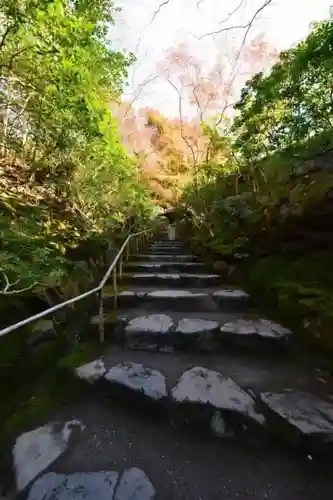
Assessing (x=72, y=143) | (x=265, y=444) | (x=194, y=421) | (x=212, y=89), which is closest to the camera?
(x=265, y=444)

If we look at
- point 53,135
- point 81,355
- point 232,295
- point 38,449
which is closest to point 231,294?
point 232,295

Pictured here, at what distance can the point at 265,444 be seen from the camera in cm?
155

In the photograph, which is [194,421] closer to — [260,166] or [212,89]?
[260,166]

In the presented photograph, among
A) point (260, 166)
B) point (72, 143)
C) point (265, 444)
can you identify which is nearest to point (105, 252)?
point (72, 143)

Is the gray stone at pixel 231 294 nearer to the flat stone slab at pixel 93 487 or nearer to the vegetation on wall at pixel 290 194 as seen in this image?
the vegetation on wall at pixel 290 194

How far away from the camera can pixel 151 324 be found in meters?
2.64

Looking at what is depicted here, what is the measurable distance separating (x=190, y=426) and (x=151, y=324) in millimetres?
1054

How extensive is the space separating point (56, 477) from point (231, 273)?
3.19m

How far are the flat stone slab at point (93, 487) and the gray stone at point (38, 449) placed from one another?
8 centimetres

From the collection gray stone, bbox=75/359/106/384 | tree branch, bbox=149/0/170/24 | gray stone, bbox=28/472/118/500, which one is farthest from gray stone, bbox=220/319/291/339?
tree branch, bbox=149/0/170/24

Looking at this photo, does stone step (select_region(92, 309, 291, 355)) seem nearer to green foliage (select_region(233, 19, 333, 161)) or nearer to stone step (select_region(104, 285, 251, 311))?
stone step (select_region(104, 285, 251, 311))

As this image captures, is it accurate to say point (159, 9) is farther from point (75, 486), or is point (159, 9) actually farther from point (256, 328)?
point (75, 486)

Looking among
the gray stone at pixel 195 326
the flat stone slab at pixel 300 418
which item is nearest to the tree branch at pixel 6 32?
the gray stone at pixel 195 326

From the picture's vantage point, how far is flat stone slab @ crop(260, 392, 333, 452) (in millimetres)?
1448
